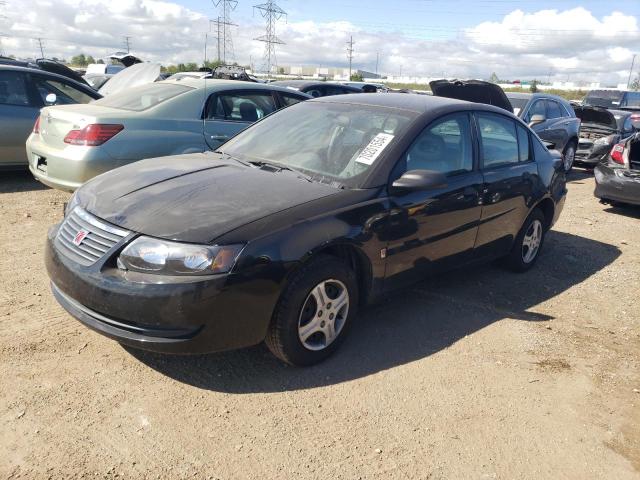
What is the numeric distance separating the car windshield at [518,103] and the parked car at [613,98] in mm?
9995

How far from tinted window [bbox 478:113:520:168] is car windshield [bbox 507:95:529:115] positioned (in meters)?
5.63

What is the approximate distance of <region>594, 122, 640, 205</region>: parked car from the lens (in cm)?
754

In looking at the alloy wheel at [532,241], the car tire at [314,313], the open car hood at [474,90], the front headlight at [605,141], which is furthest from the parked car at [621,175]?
the car tire at [314,313]

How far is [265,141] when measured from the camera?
4164mm

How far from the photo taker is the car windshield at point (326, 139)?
11.8 feet

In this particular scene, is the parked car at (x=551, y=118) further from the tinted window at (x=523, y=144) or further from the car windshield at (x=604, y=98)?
the car windshield at (x=604, y=98)

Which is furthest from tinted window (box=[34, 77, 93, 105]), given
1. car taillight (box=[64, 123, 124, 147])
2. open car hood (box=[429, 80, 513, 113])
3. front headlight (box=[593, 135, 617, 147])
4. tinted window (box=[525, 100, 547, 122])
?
front headlight (box=[593, 135, 617, 147])

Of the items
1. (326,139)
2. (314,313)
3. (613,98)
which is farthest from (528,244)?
(613,98)

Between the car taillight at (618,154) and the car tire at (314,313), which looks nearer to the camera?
the car tire at (314,313)

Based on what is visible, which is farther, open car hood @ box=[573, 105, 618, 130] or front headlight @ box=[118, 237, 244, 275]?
open car hood @ box=[573, 105, 618, 130]

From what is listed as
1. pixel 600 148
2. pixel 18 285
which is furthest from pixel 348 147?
pixel 600 148

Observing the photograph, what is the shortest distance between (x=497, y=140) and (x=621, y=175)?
4083 millimetres

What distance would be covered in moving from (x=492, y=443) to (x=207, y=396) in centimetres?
151

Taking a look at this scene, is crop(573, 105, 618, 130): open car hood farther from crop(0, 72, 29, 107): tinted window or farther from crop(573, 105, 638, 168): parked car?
crop(0, 72, 29, 107): tinted window
